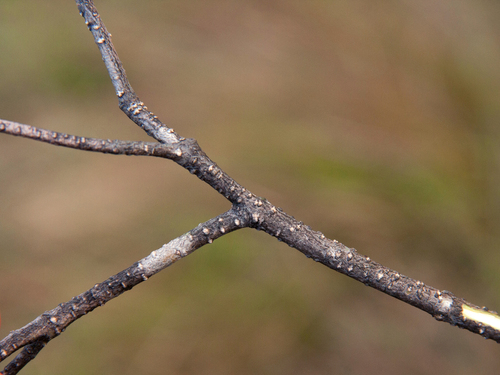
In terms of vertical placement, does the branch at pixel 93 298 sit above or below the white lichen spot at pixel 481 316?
below

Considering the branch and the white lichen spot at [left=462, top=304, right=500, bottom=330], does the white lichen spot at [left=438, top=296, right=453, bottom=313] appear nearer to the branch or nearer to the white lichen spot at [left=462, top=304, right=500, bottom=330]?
the white lichen spot at [left=462, top=304, right=500, bottom=330]

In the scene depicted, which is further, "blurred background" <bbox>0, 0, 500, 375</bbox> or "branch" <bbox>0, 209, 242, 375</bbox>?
"blurred background" <bbox>0, 0, 500, 375</bbox>

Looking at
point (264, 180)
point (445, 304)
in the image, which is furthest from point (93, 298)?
point (264, 180)

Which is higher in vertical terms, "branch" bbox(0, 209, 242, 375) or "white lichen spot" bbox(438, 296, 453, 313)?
"white lichen spot" bbox(438, 296, 453, 313)

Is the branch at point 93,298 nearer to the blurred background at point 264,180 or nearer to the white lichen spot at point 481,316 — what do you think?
the white lichen spot at point 481,316

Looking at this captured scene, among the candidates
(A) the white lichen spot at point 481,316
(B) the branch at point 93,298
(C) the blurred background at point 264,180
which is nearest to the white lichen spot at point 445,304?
(A) the white lichen spot at point 481,316

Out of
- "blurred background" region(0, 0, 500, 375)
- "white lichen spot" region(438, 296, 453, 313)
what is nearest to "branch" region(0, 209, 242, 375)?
"white lichen spot" region(438, 296, 453, 313)
